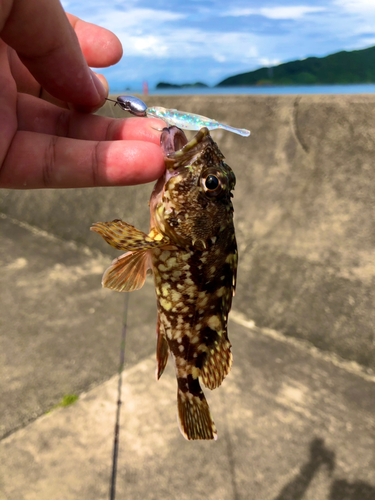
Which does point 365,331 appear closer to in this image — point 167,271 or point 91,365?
point 91,365

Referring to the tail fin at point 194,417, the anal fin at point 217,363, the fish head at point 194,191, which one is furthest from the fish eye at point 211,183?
the tail fin at point 194,417

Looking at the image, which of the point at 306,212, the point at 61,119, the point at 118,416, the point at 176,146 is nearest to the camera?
the point at 176,146

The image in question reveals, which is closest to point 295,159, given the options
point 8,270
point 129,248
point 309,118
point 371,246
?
point 309,118

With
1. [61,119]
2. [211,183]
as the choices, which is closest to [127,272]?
[211,183]

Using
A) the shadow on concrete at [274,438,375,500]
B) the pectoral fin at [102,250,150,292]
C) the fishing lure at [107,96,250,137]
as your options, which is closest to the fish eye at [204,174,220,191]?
the fishing lure at [107,96,250,137]

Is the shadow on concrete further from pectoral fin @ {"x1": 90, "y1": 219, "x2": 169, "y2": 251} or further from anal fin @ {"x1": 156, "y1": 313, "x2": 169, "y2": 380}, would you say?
pectoral fin @ {"x1": 90, "y1": 219, "x2": 169, "y2": 251}

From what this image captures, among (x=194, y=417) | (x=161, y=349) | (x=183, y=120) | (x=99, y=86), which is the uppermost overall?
(x=99, y=86)

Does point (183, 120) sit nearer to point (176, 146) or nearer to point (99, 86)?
point (176, 146)
